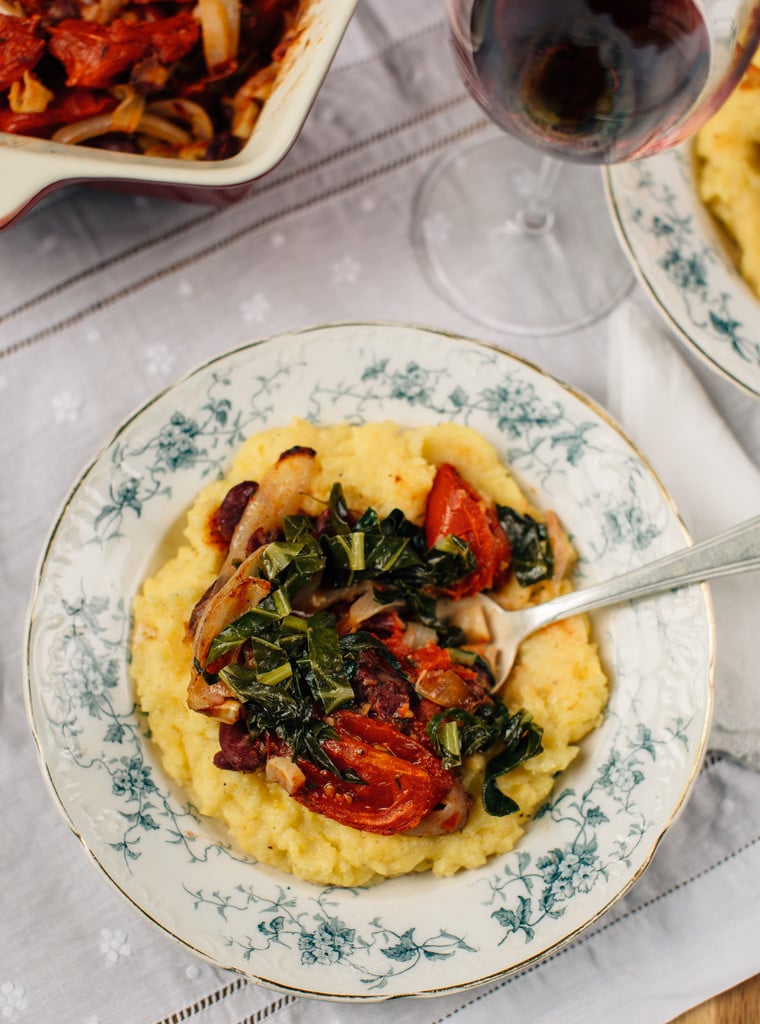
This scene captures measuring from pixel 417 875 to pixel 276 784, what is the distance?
521 mm

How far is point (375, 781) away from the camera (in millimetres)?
2680

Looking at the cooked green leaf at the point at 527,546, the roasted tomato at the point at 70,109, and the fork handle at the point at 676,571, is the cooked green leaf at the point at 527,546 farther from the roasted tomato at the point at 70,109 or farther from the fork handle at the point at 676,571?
the roasted tomato at the point at 70,109

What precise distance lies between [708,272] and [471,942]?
7.49 ft

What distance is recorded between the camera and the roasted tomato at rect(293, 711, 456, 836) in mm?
2674

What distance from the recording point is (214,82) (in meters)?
3.17

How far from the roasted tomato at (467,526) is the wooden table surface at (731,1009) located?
157 cm

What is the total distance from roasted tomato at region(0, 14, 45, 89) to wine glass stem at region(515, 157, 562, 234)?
5.86 ft

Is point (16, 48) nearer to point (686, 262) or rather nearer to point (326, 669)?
point (326, 669)

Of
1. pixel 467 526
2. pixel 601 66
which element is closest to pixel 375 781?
pixel 467 526

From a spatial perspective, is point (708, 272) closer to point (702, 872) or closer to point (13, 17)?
point (702, 872)

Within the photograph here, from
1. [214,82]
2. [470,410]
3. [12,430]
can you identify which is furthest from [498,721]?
[214,82]

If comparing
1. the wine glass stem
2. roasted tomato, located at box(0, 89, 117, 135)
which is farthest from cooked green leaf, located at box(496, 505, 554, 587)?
roasted tomato, located at box(0, 89, 117, 135)

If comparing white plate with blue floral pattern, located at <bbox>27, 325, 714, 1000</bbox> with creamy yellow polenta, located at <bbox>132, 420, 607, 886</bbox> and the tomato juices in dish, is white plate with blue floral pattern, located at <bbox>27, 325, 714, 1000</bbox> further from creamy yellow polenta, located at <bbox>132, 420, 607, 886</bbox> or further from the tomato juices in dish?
the tomato juices in dish

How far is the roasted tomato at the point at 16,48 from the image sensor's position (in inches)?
114
